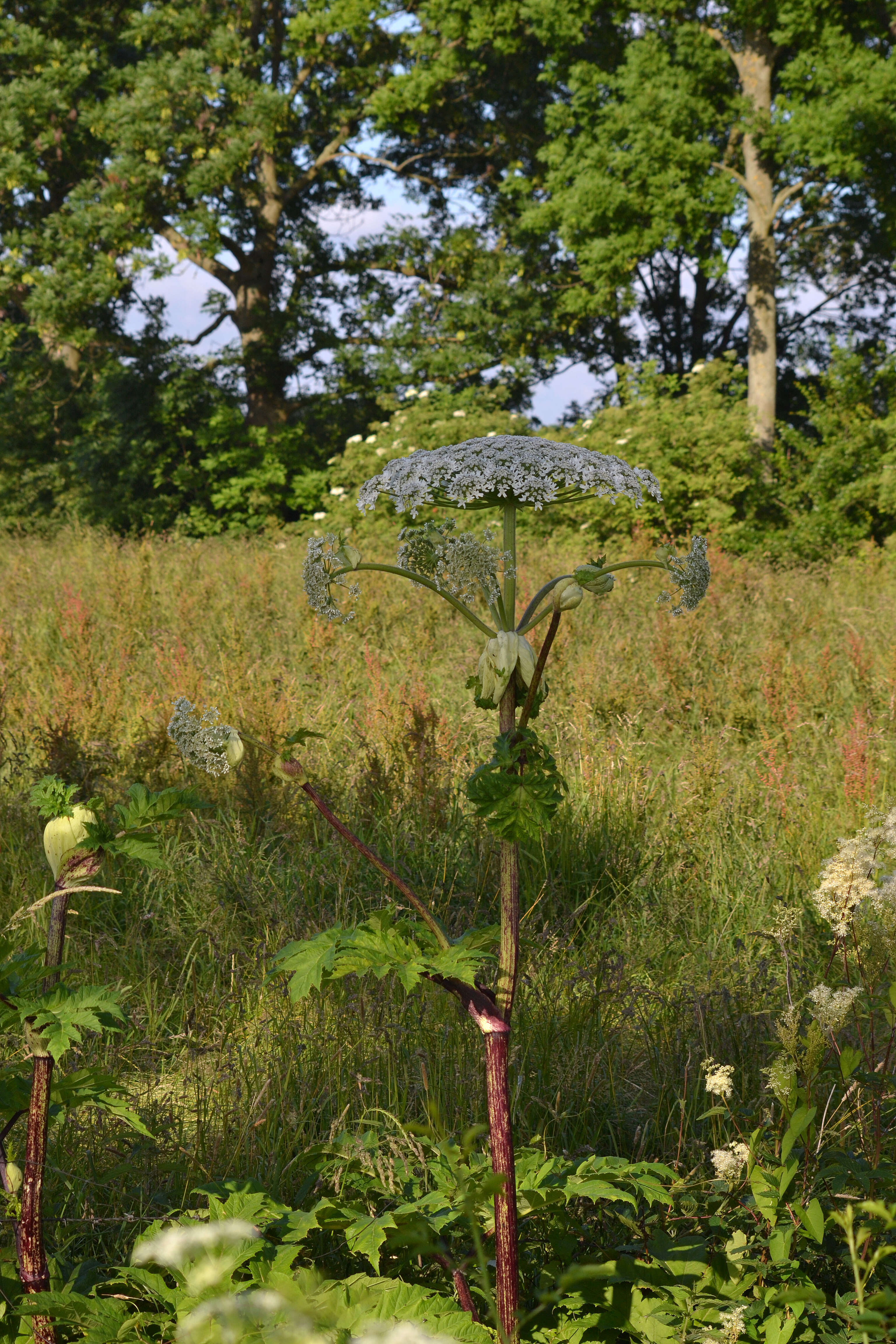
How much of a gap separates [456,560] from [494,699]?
0.27m

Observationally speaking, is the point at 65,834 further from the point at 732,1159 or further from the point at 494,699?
the point at 732,1159

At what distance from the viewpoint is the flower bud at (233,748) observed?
1.68 metres

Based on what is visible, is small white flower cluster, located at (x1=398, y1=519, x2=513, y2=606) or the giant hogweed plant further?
small white flower cluster, located at (x1=398, y1=519, x2=513, y2=606)

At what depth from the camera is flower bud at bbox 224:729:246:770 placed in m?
1.68

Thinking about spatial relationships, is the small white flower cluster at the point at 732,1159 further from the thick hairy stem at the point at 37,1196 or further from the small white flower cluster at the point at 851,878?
the thick hairy stem at the point at 37,1196

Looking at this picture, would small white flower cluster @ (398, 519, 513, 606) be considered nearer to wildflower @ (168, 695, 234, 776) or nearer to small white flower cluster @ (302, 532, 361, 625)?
small white flower cluster @ (302, 532, 361, 625)

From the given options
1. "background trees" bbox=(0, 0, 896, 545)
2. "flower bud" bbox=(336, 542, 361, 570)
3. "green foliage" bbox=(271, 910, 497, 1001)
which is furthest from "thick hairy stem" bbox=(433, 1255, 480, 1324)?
"background trees" bbox=(0, 0, 896, 545)

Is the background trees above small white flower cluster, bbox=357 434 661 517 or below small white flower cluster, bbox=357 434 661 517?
above

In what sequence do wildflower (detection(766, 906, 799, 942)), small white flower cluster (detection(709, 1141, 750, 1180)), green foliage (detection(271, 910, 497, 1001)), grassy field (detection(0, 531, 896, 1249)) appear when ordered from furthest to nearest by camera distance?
grassy field (detection(0, 531, 896, 1249)), wildflower (detection(766, 906, 799, 942)), small white flower cluster (detection(709, 1141, 750, 1180)), green foliage (detection(271, 910, 497, 1001))

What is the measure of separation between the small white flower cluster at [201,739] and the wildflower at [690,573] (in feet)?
2.65

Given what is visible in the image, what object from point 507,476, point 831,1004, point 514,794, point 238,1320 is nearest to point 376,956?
point 514,794

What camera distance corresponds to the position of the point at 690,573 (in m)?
1.78

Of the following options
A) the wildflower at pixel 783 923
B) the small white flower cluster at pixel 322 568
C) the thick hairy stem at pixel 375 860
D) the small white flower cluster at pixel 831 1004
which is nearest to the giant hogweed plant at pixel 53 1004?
the thick hairy stem at pixel 375 860

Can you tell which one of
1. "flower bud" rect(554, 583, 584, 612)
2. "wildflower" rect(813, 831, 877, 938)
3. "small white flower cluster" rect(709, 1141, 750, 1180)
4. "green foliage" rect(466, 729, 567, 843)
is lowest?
"small white flower cluster" rect(709, 1141, 750, 1180)
